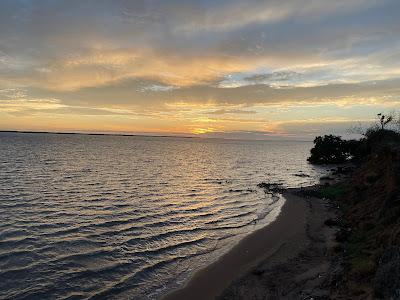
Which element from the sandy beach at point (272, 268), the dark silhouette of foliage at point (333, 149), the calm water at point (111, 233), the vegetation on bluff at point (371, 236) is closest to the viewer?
the vegetation on bluff at point (371, 236)

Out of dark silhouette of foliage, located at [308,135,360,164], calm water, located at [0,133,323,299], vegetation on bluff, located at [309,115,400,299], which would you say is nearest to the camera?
vegetation on bluff, located at [309,115,400,299]

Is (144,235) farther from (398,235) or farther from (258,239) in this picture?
(398,235)

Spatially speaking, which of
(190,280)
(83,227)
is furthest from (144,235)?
(190,280)

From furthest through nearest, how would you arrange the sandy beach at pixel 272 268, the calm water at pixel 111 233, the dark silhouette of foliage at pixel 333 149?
the dark silhouette of foliage at pixel 333 149 < the calm water at pixel 111 233 < the sandy beach at pixel 272 268

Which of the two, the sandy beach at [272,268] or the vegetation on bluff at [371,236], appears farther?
the sandy beach at [272,268]

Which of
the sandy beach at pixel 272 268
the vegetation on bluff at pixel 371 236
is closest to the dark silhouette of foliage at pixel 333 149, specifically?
the vegetation on bluff at pixel 371 236

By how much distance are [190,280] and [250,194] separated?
30.1 meters

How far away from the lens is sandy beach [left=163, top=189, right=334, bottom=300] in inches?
680

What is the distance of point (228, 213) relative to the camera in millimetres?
36500

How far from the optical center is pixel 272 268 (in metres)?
20.5

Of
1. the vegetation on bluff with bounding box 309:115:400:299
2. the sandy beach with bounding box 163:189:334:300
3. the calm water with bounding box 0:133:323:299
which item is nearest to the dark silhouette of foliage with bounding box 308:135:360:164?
the calm water with bounding box 0:133:323:299

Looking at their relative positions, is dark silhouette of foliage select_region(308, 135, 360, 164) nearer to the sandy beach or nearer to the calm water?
the calm water

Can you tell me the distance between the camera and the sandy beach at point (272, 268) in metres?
17.3

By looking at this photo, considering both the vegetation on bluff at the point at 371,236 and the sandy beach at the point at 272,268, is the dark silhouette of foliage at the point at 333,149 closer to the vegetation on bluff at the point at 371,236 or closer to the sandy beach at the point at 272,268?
the vegetation on bluff at the point at 371,236
